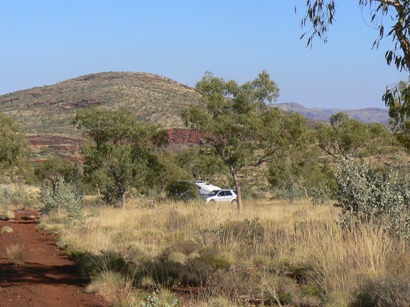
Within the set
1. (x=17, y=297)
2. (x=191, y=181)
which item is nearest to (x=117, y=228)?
(x=17, y=297)

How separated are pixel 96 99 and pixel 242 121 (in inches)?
3323

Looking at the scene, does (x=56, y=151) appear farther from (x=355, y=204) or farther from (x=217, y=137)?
(x=355, y=204)

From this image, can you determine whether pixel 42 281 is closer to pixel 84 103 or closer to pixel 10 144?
pixel 10 144

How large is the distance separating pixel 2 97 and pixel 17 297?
130528 millimetres

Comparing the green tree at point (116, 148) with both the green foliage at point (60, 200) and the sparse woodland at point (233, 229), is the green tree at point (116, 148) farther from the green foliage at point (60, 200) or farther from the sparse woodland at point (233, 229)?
the green foliage at point (60, 200)

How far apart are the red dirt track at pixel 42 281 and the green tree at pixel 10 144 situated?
1306 cm

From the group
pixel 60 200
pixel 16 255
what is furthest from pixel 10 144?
pixel 16 255

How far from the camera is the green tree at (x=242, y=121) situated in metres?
23.6

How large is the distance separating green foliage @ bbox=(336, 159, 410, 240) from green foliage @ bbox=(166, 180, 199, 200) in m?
23.3

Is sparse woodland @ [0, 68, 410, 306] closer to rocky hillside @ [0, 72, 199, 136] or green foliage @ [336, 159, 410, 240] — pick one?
green foliage @ [336, 159, 410, 240]

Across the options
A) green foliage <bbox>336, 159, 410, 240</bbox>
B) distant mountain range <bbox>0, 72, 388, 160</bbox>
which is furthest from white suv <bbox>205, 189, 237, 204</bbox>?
distant mountain range <bbox>0, 72, 388, 160</bbox>

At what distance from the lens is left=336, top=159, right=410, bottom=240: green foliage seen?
30.4 ft

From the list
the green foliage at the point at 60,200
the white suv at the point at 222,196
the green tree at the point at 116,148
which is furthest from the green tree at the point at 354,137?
the green foliage at the point at 60,200

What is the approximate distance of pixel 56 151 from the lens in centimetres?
7688
